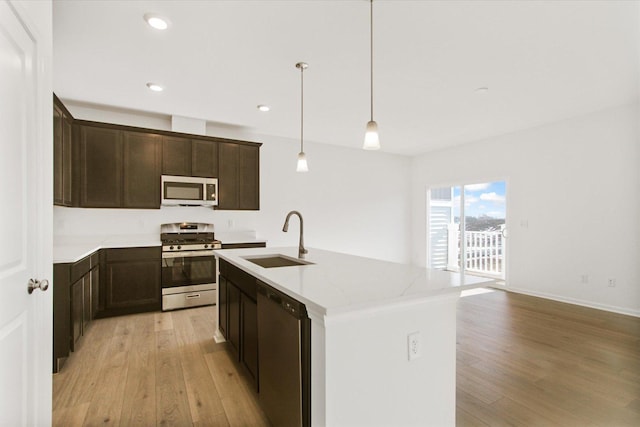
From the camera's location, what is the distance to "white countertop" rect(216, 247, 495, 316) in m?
1.24

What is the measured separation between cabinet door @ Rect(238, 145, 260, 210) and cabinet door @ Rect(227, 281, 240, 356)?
7.32 feet

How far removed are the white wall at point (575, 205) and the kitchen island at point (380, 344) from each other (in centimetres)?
375

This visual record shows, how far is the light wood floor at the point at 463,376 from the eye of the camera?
6.22 ft

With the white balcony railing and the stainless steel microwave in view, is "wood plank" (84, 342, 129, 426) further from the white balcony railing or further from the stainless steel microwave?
the white balcony railing

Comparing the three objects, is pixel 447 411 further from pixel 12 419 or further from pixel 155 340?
pixel 155 340

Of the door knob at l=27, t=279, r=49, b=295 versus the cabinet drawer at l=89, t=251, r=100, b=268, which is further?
the cabinet drawer at l=89, t=251, r=100, b=268

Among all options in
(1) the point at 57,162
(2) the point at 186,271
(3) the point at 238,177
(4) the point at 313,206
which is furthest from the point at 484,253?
(1) the point at 57,162

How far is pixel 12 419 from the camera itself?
48.2 inches

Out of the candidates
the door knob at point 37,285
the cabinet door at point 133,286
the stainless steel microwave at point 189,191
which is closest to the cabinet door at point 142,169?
the stainless steel microwave at point 189,191

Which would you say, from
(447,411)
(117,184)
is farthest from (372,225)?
(447,411)

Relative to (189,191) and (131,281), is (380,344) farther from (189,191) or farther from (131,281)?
(189,191)

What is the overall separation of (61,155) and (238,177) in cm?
202

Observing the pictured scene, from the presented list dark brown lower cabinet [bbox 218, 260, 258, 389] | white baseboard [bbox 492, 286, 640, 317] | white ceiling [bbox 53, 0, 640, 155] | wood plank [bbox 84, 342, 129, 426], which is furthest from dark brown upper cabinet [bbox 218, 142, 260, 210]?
white baseboard [bbox 492, 286, 640, 317]

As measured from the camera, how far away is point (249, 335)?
2.10 meters
